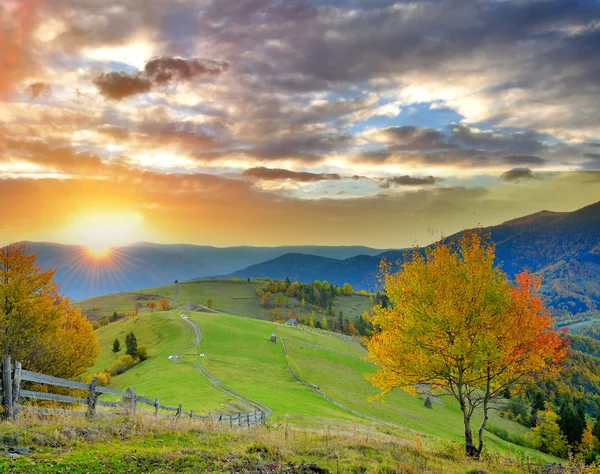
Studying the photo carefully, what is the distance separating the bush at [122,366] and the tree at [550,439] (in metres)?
103

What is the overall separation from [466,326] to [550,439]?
341 ft

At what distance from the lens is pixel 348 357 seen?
117000mm

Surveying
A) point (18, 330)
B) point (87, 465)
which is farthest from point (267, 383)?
point (87, 465)

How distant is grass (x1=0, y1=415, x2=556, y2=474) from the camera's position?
1458 centimetres

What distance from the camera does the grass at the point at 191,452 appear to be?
47.8 ft

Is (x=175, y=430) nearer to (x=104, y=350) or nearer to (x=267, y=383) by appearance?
(x=267, y=383)

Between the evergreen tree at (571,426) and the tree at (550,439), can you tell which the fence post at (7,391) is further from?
the evergreen tree at (571,426)

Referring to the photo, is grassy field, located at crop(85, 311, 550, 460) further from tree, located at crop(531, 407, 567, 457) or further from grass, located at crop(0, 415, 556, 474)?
grass, located at crop(0, 415, 556, 474)

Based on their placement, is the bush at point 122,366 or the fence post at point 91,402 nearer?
the fence post at point 91,402

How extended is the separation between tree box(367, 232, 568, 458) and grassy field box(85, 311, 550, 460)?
569 inches

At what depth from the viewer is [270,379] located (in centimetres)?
7519

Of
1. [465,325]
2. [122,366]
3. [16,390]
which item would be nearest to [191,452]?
[16,390]

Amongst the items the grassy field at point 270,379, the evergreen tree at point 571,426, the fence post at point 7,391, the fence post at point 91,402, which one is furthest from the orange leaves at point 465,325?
the evergreen tree at point 571,426

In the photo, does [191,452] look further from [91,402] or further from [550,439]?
[550,439]
